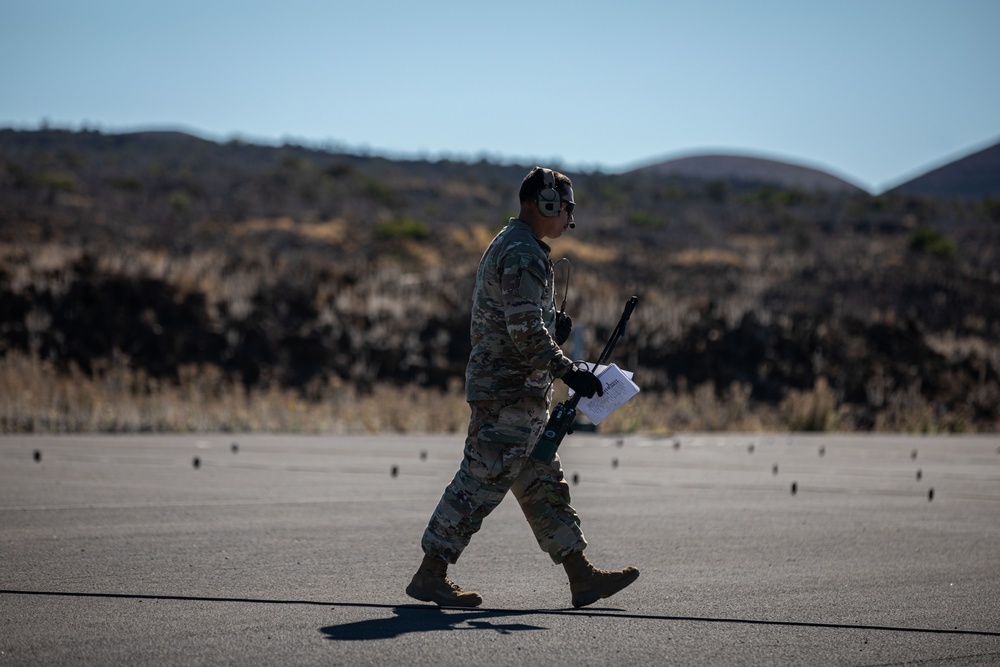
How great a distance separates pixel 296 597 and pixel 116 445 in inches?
383

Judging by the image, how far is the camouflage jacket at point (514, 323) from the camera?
601 cm

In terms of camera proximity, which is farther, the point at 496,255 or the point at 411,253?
the point at 411,253

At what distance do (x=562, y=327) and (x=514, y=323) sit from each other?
52 cm

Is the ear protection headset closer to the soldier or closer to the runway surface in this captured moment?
the soldier

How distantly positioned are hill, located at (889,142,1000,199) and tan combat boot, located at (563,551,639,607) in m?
118

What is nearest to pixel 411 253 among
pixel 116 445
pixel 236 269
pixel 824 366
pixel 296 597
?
pixel 236 269

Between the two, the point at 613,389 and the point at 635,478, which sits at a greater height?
the point at 613,389

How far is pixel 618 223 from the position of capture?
189ft

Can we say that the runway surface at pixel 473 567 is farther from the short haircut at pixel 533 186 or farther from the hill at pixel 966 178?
the hill at pixel 966 178

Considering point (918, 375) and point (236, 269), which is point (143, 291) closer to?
point (236, 269)

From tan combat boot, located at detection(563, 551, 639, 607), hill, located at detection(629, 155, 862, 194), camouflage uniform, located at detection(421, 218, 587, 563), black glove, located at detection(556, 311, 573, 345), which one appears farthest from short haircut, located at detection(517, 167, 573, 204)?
hill, located at detection(629, 155, 862, 194)

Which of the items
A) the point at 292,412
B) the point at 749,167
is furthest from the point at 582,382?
the point at 749,167

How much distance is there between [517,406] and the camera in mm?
6195

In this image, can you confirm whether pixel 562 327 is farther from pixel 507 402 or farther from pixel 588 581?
pixel 588 581
